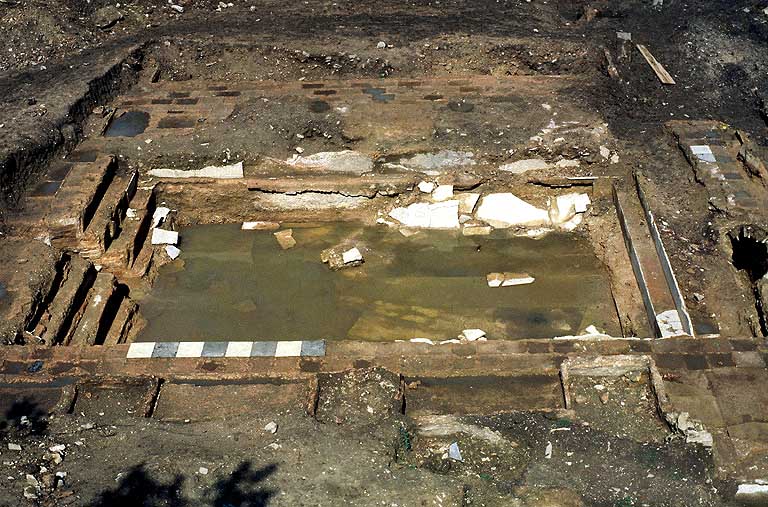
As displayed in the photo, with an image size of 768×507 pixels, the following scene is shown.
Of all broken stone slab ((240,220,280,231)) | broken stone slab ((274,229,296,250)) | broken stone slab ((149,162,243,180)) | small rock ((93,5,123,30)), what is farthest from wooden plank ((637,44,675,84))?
small rock ((93,5,123,30))

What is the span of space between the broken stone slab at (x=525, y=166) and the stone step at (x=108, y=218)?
4.10 meters

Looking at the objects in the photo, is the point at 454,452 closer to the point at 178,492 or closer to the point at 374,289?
the point at 178,492

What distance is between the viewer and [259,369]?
17.5 feet

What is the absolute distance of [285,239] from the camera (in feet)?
24.8

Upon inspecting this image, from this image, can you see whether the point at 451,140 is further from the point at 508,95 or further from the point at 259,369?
the point at 259,369

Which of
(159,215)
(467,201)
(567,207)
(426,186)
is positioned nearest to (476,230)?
(467,201)

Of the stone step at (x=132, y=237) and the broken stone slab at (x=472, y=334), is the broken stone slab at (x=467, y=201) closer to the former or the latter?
the broken stone slab at (x=472, y=334)

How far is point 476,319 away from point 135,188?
405 centimetres

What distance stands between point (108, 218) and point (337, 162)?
251cm

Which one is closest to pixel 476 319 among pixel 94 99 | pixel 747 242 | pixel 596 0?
pixel 747 242

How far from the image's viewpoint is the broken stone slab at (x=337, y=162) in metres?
7.66

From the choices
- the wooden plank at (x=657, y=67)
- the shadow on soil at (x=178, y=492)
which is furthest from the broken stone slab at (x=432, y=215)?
the shadow on soil at (x=178, y=492)

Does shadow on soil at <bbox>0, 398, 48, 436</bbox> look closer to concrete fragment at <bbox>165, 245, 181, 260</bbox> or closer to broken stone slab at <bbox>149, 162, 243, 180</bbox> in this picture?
concrete fragment at <bbox>165, 245, 181, 260</bbox>

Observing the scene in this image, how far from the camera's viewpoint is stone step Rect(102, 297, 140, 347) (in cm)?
631
